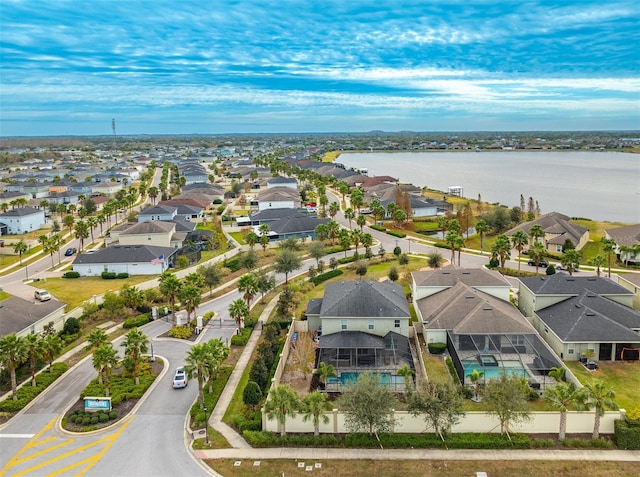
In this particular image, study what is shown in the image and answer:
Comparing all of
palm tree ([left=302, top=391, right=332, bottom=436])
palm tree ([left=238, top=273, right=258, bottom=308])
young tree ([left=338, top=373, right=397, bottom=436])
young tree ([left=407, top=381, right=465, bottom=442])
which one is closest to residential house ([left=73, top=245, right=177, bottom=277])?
palm tree ([left=238, top=273, right=258, bottom=308])

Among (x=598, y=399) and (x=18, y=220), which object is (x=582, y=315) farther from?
(x=18, y=220)

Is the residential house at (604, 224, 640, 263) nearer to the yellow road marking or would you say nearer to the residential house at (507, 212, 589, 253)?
the residential house at (507, 212, 589, 253)

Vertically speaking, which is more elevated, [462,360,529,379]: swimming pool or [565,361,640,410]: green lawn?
[462,360,529,379]: swimming pool

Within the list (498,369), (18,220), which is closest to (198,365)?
(498,369)

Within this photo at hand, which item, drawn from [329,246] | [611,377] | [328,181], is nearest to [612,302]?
[611,377]

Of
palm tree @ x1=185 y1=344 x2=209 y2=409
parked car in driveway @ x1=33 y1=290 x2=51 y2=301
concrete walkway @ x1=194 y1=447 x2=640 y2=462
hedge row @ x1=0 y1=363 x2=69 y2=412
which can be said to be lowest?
concrete walkway @ x1=194 y1=447 x2=640 y2=462

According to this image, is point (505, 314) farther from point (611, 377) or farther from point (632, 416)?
point (632, 416)
